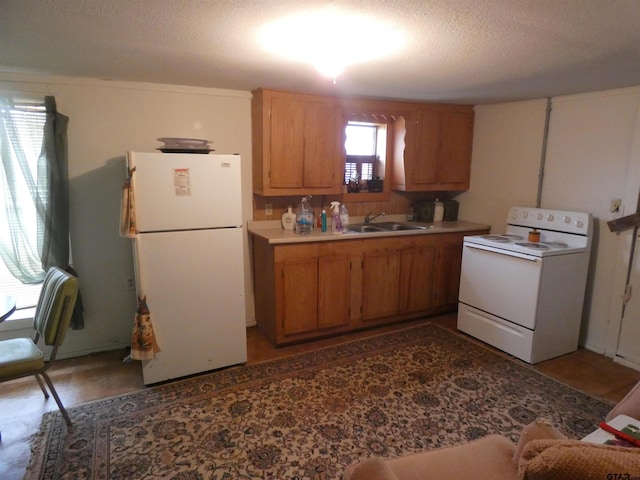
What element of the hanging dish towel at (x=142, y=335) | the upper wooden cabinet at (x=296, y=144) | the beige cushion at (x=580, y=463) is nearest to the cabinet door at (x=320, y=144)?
the upper wooden cabinet at (x=296, y=144)

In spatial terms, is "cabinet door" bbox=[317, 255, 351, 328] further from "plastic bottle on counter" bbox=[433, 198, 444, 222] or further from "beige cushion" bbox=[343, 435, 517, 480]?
"beige cushion" bbox=[343, 435, 517, 480]

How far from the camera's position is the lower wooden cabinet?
10.5 feet

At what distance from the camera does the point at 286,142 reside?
129 inches

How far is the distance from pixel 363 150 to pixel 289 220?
121 cm

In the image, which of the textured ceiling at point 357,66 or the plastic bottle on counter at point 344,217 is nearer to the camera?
the textured ceiling at point 357,66

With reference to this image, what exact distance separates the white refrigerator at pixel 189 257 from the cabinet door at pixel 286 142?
0.64 meters

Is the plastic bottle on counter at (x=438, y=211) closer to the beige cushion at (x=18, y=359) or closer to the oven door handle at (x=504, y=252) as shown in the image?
the oven door handle at (x=504, y=252)

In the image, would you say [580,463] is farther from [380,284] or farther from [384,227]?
[384,227]

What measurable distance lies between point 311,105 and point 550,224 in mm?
2376

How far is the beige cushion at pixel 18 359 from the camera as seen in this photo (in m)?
2.00

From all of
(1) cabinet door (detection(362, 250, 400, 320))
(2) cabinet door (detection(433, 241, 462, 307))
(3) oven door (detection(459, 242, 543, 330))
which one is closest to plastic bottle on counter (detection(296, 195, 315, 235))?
(1) cabinet door (detection(362, 250, 400, 320))

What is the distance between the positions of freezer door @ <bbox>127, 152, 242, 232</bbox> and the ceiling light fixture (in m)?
0.89

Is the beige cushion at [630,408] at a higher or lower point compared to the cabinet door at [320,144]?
lower

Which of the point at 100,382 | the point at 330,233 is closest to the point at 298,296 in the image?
the point at 330,233
